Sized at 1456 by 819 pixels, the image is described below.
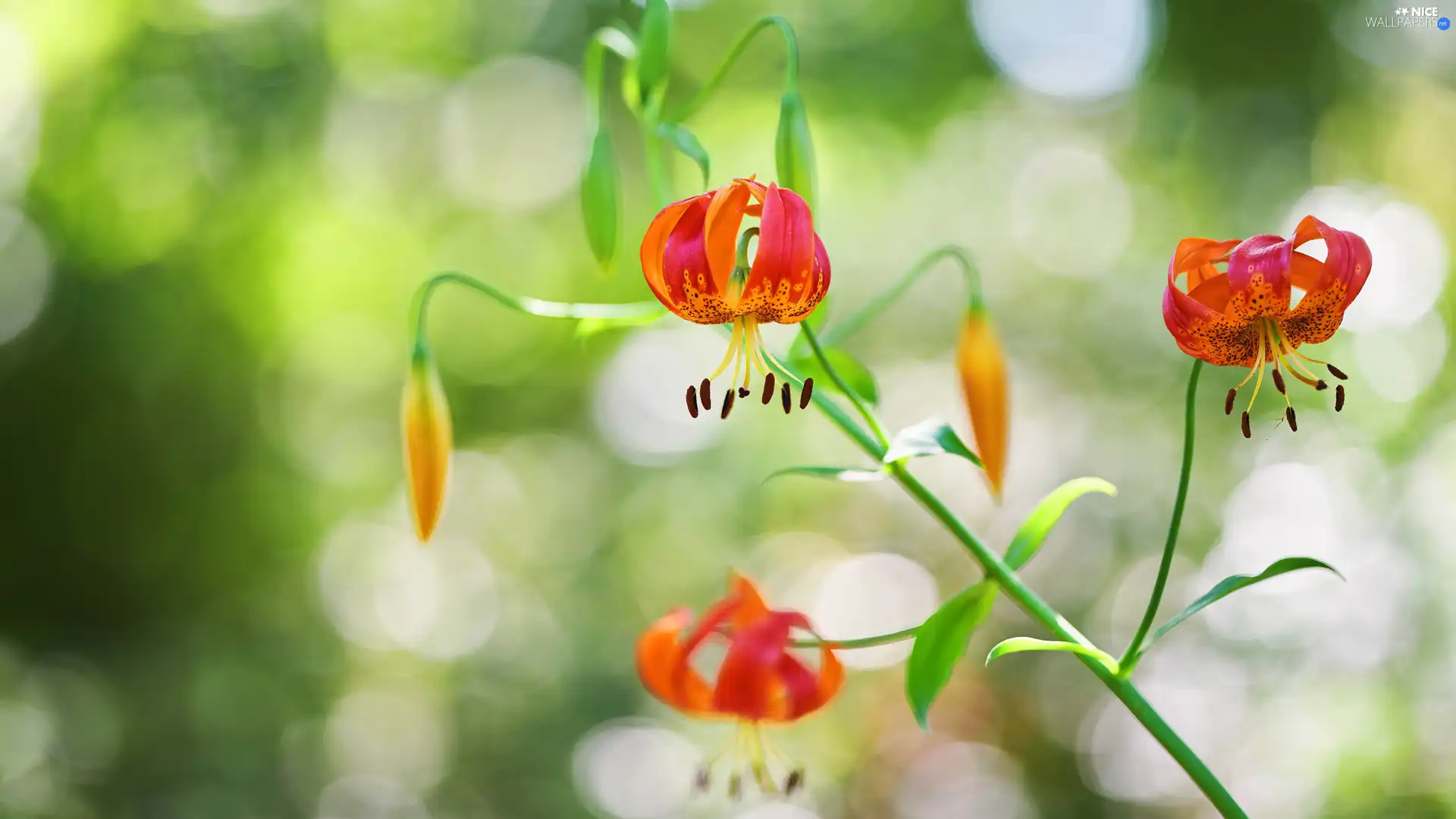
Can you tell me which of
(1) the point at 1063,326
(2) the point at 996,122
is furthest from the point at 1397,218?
(2) the point at 996,122

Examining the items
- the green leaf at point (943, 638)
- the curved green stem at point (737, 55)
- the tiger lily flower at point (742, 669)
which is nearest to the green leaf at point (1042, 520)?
the green leaf at point (943, 638)

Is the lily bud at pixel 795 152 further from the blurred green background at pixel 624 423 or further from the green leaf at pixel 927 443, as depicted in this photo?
the blurred green background at pixel 624 423

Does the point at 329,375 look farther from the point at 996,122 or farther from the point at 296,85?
the point at 996,122

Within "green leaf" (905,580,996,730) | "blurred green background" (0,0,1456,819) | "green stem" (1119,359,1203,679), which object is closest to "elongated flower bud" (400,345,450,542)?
"green leaf" (905,580,996,730)

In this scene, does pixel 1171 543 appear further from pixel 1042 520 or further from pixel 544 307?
pixel 544 307

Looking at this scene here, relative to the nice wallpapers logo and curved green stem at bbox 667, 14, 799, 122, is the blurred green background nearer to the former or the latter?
the nice wallpapers logo

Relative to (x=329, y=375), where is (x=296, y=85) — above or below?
above
